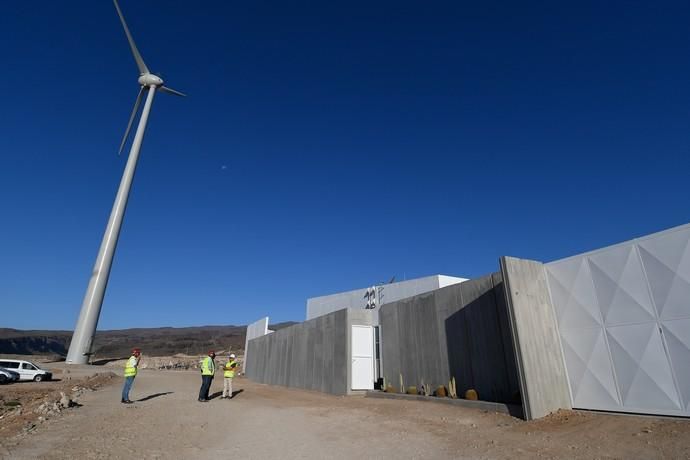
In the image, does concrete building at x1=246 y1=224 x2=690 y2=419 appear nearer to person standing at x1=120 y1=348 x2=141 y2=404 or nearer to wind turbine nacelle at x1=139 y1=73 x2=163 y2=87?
person standing at x1=120 y1=348 x2=141 y2=404

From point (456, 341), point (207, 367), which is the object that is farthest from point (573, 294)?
point (207, 367)

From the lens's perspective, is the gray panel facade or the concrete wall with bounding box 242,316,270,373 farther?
the concrete wall with bounding box 242,316,270,373

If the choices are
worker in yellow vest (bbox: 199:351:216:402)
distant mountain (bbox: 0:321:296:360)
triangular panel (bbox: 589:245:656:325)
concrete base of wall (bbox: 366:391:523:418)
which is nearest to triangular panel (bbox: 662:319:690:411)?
triangular panel (bbox: 589:245:656:325)

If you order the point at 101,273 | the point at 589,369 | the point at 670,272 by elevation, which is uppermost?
the point at 101,273

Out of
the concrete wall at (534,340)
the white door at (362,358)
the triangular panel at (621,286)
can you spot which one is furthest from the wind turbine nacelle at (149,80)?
the triangular panel at (621,286)

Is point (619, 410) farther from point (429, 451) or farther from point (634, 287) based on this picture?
point (429, 451)

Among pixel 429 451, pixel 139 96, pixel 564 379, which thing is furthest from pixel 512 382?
pixel 139 96

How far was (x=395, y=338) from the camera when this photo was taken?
16.5 m

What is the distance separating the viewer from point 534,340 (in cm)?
973

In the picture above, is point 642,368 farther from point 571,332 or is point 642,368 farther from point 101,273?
point 101,273

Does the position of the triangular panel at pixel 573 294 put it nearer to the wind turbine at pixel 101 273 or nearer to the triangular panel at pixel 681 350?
the triangular panel at pixel 681 350

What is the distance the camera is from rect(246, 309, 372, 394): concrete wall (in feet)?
58.1

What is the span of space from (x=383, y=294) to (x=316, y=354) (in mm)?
19142

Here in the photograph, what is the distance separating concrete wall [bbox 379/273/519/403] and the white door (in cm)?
100
